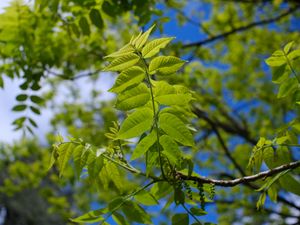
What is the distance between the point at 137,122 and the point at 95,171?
30 cm

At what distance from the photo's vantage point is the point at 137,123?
1.61 meters

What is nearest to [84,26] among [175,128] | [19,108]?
[19,108]

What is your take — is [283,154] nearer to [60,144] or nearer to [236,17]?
[60,144]

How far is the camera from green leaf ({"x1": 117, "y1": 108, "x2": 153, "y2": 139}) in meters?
1.58

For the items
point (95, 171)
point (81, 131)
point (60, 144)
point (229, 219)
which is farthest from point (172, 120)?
point (229, 219)

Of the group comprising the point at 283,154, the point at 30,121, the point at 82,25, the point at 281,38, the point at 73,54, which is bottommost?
the point at 283,154

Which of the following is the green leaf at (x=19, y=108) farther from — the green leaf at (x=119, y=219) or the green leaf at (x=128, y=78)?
the green leaf at (x=128, y=78)

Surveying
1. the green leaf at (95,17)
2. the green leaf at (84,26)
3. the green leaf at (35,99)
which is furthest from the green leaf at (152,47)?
the green leaf at (35,99)

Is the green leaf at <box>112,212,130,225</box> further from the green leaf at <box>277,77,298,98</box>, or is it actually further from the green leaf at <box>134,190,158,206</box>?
the green leaf at <box>277,77,298,98</box>

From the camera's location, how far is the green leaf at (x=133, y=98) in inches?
62.6

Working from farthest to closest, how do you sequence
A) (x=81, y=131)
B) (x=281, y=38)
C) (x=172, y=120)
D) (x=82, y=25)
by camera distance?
(x=281, y=38), (x=81, y=131), (x=82, y=25), (x=172, y=120)

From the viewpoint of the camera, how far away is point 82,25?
3277 mm

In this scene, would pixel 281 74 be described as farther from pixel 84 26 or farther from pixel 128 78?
pixel 84 26

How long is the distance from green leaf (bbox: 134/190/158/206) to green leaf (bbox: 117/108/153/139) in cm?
32
